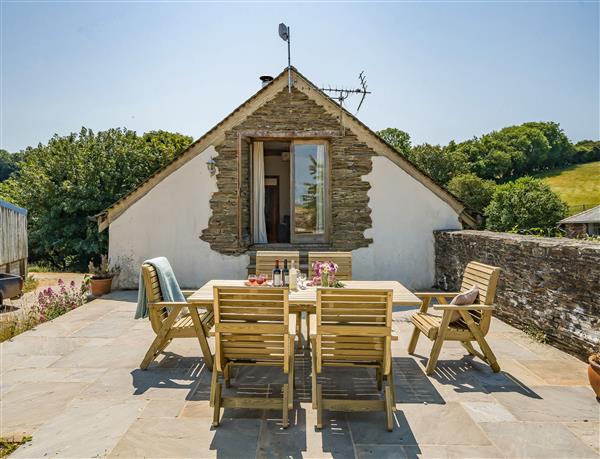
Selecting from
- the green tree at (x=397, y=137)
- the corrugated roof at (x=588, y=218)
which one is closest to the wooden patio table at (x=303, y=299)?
the corrugated roof at (x=588, y=218)

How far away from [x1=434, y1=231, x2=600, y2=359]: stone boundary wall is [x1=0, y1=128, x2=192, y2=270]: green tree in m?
15.5

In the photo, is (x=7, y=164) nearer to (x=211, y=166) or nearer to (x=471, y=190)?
(x=211, y=166)

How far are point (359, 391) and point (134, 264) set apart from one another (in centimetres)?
723

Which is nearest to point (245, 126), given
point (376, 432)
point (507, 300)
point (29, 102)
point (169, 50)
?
point (169, 50)

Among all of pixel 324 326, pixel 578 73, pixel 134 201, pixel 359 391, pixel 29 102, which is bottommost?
pixel 359 391

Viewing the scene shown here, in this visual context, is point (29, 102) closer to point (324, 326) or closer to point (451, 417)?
point (324, 326)

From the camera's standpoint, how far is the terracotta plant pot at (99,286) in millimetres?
8259

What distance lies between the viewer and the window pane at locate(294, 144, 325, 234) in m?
9.27

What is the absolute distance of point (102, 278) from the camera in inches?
332

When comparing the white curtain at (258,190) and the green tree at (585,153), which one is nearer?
the white curtain at (258,190)

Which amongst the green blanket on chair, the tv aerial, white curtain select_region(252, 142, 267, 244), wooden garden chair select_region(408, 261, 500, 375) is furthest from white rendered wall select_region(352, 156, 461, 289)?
the green blanket on chair

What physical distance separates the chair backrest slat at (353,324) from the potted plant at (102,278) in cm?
720

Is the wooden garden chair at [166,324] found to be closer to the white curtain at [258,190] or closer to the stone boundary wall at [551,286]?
the stone boundary wall at [551,286]

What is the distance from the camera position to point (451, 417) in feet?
10.0
